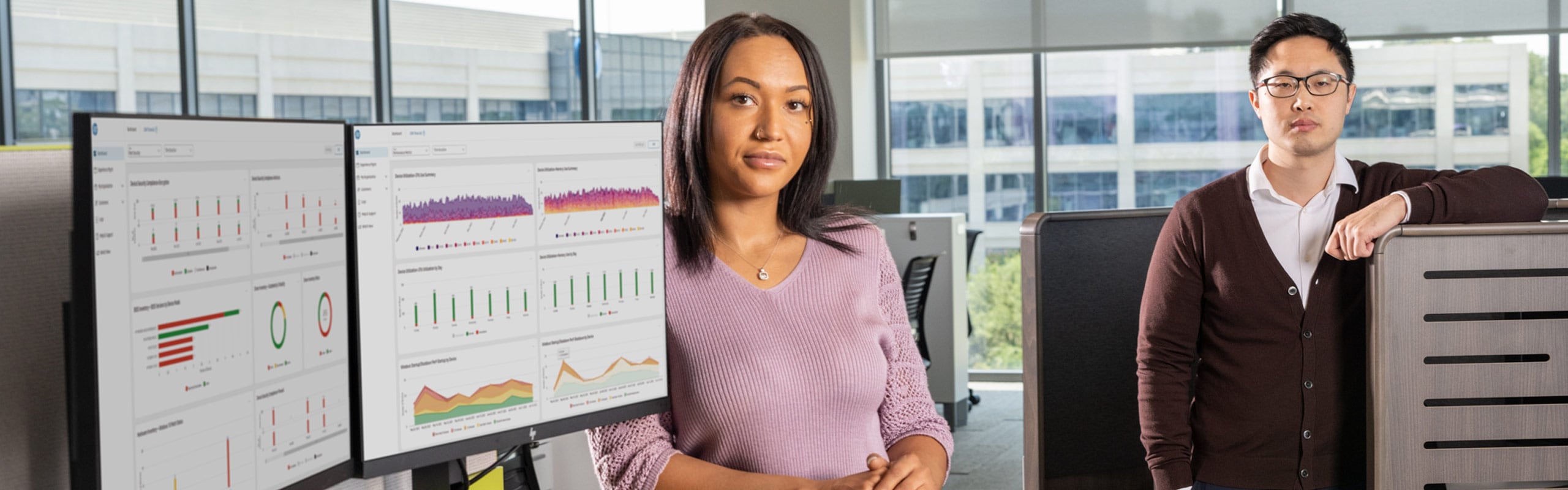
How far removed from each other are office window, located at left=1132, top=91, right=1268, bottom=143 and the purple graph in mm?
5296

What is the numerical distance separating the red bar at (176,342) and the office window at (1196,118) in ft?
18.6

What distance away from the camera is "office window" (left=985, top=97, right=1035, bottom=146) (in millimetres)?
6188

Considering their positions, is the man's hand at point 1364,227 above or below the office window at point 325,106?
below

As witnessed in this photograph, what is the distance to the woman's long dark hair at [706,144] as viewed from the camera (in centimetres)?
131

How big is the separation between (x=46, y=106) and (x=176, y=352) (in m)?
5.83

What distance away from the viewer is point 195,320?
2.86 ft

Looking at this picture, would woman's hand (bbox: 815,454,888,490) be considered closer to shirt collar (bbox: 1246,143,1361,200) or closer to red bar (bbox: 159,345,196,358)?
red bar (bbox: 159,345,196,358)

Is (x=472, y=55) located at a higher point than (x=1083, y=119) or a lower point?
A: higher

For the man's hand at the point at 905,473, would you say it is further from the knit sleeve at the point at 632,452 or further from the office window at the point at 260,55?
the office window at the point at 260,55

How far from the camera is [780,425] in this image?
1.28 meters

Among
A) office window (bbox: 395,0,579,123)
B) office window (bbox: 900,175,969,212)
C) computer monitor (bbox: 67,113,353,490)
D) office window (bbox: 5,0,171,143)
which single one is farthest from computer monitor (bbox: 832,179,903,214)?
computer monitor (bbox: 67,113,353,490)

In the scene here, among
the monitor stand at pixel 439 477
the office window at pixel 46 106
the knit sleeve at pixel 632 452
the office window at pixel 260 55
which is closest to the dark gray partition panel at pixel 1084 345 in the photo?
the knit sleeve at pixel 632 452

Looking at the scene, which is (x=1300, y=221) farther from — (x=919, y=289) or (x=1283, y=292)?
(x=919, y=289)

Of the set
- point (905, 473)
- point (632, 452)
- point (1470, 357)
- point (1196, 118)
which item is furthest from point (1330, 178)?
point (1196, 118)
